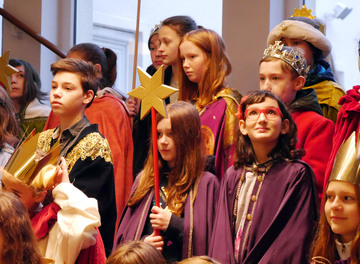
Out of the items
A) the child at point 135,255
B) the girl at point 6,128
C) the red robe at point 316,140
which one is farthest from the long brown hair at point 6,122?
the child at point 135,255

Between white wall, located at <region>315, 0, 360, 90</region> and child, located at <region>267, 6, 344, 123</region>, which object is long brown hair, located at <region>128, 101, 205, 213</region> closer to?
child, located at <region>267, 6, 344, 123</region>

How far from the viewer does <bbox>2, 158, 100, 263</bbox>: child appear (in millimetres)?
3037

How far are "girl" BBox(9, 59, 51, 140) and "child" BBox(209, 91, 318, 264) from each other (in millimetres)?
2080

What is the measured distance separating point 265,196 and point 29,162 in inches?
38.5

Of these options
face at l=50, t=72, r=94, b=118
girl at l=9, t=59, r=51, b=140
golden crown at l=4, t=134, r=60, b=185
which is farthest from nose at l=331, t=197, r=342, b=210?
girl at l=9, t=59, r=51, b=140

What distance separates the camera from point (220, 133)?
3859mm

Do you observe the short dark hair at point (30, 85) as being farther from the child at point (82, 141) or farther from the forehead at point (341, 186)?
the forehead at point (341, 186)

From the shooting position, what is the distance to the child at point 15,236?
8.96 feet

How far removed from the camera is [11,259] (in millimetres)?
2725

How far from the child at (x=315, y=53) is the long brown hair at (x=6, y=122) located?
144cm

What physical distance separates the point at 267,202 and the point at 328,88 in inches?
38.9

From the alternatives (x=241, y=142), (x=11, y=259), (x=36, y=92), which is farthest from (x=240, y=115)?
(x=36, y=92)

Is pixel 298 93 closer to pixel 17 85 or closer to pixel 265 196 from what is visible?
pixel 265 196

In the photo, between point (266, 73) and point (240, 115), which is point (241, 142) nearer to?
point (240, 115)
